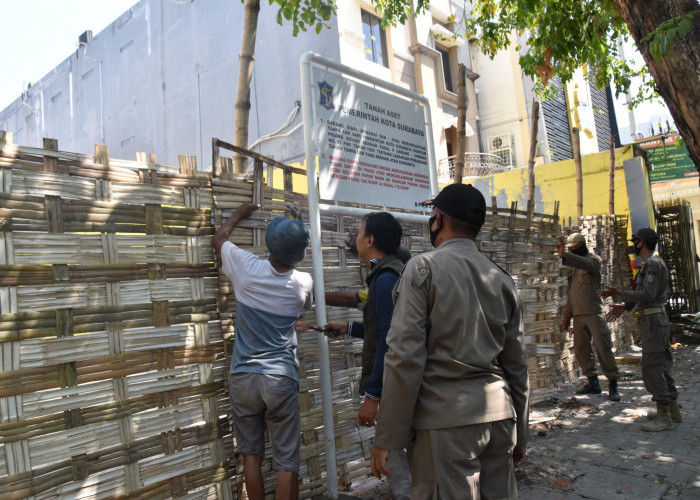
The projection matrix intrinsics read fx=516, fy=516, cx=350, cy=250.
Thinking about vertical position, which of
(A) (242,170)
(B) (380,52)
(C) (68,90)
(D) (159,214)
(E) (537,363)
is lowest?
(E) (537,363)

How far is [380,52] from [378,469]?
14.1 metres

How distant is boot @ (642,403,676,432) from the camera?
4773 mm

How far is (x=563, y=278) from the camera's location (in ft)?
23.9

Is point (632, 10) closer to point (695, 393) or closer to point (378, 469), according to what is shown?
point (378, 469)

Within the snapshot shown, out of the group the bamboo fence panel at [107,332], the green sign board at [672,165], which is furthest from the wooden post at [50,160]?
the green sign board at [672,165]

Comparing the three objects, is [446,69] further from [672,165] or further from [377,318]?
[377,318]

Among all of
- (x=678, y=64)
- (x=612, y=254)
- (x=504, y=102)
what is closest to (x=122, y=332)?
(x=678, y=64)

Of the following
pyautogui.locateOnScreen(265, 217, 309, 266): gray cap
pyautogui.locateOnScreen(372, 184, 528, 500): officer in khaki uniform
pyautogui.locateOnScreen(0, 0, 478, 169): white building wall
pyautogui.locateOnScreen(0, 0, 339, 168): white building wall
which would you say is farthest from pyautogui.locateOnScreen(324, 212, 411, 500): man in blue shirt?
pyautogui.locateOnScreen(0, 0, 339, 168): white building wall

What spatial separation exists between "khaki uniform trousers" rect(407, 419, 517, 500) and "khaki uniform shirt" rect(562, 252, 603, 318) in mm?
4599

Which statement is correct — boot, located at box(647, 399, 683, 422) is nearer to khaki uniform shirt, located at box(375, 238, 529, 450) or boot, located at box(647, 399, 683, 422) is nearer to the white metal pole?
the white metal pole

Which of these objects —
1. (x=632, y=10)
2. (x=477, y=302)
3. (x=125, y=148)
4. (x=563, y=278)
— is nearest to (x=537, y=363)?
(x=563, y=278)

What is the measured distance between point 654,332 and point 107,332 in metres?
4.88

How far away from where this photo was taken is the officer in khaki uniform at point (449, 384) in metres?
1.93

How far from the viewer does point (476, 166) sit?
17.2 metres
